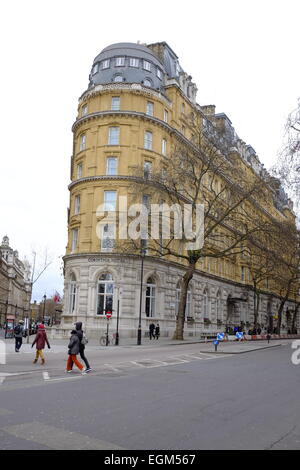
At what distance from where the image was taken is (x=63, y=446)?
6.09m

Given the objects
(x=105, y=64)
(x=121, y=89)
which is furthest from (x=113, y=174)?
(x=105, y=64)

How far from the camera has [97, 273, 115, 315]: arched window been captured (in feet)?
128

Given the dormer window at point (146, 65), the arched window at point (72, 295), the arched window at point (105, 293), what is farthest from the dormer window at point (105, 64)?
the arched window at point (72, 295)

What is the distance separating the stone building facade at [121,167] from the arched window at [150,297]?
0.09m

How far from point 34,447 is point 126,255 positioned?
31.8 metres

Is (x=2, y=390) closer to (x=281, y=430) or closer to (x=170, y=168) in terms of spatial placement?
(x=281, y=430)

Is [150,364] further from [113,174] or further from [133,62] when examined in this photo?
[133,62]

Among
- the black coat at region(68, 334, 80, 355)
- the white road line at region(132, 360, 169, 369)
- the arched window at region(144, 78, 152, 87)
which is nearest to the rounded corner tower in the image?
the arched window at region(144, 78, 152, 87)

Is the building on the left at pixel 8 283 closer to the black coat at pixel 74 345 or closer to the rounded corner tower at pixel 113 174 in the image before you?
the rounded corner tower at pixel 113 174

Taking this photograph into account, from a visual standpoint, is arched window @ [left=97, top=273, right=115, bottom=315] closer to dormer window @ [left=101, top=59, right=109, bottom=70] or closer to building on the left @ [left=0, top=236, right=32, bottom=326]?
dormer window @ [left=101, top=59, right=109, bottom=70]

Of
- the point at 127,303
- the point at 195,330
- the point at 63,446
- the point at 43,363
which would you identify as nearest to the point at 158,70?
the point at 127,303

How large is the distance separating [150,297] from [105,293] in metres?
4.46

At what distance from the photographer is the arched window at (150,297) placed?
4094cm

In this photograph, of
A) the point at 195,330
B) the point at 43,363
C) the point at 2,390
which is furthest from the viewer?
the point at 195,330
